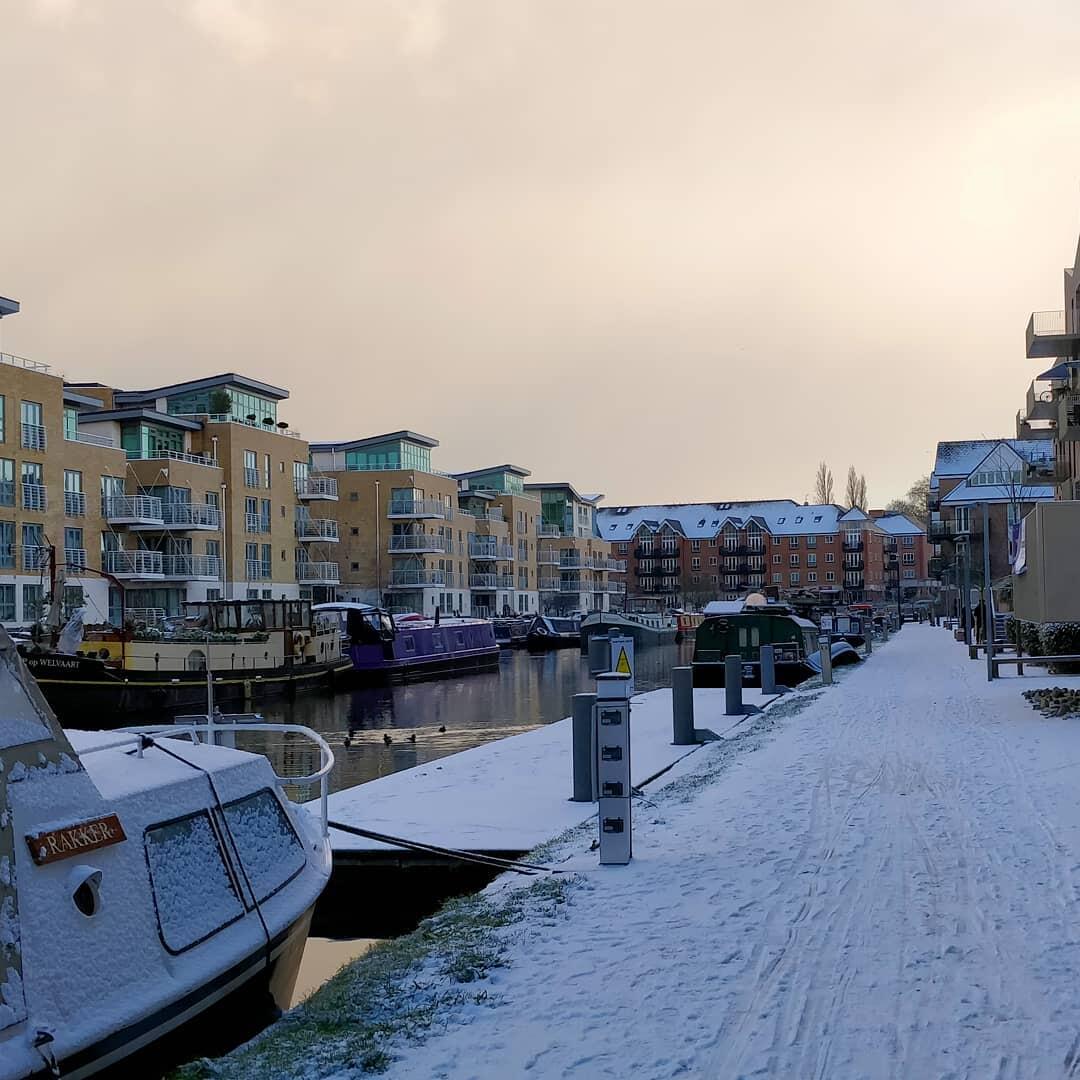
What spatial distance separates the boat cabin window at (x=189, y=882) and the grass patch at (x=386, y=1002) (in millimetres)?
562

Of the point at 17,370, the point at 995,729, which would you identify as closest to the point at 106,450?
the point at 17,370

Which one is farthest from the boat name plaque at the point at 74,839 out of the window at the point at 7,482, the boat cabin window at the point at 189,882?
the window at the point at 7,482

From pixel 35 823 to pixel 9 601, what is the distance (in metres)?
45.6

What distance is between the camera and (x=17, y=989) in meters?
4.46

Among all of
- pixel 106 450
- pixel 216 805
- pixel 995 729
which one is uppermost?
pixel 106 450

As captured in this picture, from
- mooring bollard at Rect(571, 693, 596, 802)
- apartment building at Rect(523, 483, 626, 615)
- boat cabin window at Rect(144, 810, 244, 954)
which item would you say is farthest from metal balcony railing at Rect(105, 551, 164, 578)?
apartment building at Rect(523, 483, 626, 615)

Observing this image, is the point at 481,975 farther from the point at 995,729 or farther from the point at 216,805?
the point at 995,729

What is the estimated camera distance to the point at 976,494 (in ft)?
306

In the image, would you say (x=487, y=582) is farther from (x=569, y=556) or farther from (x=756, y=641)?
(x=756, y=641)

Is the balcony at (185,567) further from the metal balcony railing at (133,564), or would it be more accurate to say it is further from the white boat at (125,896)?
the white boat at (125,896)

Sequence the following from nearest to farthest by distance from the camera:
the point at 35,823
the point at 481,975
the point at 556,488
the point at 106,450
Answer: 1. the point at 35,823
2. the point at 481,975
3. the point at 106,450
4. the point at 556,488

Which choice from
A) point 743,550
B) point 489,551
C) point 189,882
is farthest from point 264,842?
point 743,550

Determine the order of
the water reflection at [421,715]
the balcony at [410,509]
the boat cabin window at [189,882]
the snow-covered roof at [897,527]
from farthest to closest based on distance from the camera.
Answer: the snow-covered roof at [897,527] → the balcony at [410,509] → the water reflection at [421,715] → the boat cabin window at [189,882]

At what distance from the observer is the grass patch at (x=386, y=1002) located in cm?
512
